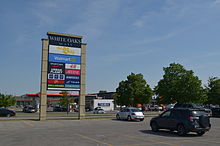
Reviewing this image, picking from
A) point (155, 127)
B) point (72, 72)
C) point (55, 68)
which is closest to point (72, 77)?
point (72, 72)

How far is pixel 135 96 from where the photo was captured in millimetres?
54219

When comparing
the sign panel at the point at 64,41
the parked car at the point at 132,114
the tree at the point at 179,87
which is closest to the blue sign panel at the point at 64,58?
the sign panel at the point at 64,41

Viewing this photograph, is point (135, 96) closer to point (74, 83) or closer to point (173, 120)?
point (74, 83)

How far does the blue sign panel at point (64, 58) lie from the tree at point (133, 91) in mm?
24462

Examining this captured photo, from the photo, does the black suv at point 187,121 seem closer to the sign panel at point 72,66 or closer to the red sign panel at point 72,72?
the red sign panel at point 72,72

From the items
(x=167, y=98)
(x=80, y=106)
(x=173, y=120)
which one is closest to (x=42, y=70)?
(x=80, y=106)

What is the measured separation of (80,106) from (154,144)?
66.1 feet

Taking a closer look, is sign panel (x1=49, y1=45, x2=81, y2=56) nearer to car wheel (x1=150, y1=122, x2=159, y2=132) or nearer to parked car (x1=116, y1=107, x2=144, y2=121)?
parked car (x1=116, y1=107, x2=144, y2=121)

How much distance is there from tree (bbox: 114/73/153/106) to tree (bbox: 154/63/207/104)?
9.22m

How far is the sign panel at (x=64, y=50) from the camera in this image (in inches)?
1171

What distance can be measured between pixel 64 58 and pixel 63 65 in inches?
32.9

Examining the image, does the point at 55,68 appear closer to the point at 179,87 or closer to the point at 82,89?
the point at 82,89

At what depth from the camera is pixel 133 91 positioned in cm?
5394

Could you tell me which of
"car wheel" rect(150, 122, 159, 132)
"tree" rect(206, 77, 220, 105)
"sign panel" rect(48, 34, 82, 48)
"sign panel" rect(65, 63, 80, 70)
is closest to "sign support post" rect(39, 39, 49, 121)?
"sign panel" rect(48, 34, 82, 48)
